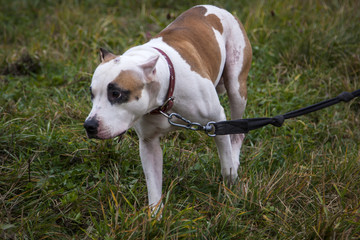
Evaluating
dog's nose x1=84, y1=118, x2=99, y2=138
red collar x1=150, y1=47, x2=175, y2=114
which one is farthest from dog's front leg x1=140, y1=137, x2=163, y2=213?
dog's nose x1=84, y1=118, x2=99, y2=138

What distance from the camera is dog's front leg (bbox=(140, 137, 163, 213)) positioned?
10.1 ft

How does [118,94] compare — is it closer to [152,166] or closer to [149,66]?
[149,66]

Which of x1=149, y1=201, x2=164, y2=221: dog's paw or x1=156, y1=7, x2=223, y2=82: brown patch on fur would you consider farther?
x1=156, y1=7, x2=223, y2=82: brown patch on fur

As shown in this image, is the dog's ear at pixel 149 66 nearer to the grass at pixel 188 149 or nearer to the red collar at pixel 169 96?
the red collar at pixel 169 96

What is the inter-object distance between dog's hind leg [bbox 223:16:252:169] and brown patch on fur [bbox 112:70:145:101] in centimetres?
143

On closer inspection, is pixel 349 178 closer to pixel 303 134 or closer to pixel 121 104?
pixel 303 134

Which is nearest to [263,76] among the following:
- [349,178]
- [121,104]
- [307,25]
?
→ [307,25]

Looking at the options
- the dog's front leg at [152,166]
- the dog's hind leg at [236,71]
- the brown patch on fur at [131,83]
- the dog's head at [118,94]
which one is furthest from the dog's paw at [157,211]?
the dog's hind leg at [236,71]

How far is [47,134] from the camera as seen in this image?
3.83 m

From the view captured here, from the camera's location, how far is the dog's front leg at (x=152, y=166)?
3082 millimetres

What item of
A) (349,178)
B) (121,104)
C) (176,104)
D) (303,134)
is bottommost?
(303,134)

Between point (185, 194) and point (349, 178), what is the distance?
4.26 feet

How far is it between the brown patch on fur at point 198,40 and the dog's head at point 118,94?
55 centimetres

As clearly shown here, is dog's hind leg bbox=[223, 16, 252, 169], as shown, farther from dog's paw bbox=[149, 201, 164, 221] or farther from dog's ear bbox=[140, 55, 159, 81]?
dog's ear bbox=[140, 55, 159, 81]
